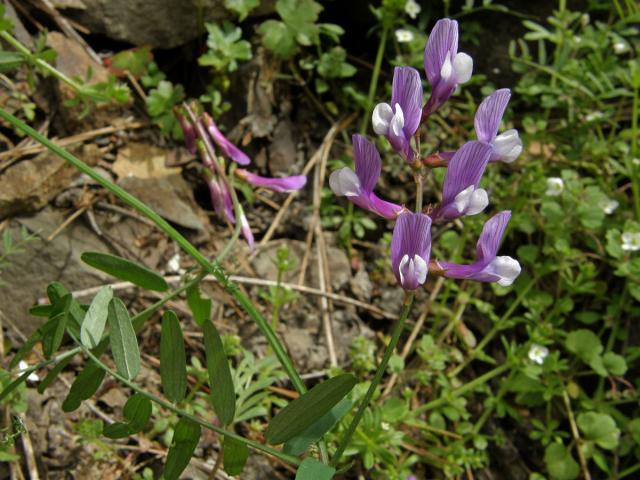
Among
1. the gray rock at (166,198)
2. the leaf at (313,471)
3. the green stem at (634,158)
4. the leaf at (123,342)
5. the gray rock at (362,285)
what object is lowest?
the gray rock at (362,285)

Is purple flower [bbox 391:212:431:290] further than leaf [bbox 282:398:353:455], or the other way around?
leaf [bbox 282:398:353:455]

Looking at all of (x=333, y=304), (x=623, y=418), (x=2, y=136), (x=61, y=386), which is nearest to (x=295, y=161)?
(x=333, y=304)

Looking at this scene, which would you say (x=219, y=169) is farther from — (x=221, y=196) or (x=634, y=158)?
(x=634, y=158)

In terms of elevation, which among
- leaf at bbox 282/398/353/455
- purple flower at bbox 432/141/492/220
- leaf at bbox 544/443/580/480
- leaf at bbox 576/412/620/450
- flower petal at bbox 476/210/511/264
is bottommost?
leaf at bbox 544/443/580/480

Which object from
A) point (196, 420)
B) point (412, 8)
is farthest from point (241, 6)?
point (196, 420)

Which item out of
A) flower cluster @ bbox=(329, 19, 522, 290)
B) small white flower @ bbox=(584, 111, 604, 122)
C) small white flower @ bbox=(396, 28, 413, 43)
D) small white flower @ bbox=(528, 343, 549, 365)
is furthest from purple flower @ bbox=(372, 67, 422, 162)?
small white flower @ bbox=(584, 111, 604, 122)

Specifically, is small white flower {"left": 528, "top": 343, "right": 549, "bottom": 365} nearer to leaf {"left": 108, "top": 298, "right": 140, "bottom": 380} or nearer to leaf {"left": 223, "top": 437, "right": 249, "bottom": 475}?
leaf {"left": 223, "top": 437, "right": 249, "bottom": 475}

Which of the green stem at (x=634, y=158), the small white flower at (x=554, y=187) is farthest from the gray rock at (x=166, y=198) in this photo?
the green stem at (x=634, y=158)

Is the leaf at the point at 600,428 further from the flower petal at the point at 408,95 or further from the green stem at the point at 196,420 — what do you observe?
the flower petal at the point at 408,95
